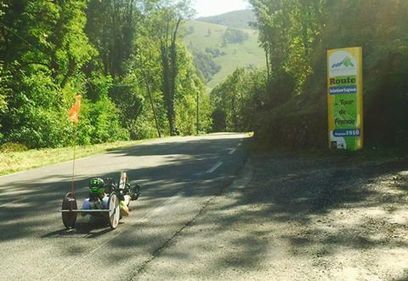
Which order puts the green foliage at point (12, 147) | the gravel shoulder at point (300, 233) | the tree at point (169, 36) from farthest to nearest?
1. the tree at point (169, 36)
2. the green foliage at point (12, 147)
3. the gravel shoulder at point (300, 233)

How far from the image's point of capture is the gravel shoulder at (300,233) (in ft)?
18.3

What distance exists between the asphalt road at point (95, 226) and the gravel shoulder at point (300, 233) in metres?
0.33

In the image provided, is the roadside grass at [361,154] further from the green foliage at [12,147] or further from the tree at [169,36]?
the tree at [169,36]

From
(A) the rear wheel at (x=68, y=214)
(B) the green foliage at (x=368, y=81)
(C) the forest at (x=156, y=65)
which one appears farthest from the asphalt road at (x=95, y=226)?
(C) the forest at (x=156, y=65)

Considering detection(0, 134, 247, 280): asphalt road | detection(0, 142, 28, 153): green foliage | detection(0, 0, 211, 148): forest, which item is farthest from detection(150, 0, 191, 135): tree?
detection(0, 134, 247, 280): asphalt road

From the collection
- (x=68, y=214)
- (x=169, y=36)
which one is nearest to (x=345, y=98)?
(x=68, y=214)

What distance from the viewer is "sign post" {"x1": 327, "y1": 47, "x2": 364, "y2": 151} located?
16094mm

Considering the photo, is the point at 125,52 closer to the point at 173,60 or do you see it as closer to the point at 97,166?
the point at 173,60

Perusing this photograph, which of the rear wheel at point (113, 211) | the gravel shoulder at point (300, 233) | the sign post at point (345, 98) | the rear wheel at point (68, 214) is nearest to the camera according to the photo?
the gravel shoulder at point (300, 233)

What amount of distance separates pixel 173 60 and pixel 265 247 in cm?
6067

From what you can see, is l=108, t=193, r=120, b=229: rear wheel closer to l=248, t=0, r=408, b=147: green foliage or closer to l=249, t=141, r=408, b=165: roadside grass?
l=249, t=141, r=408, b=165: roadside grass

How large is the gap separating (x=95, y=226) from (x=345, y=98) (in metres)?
10.9

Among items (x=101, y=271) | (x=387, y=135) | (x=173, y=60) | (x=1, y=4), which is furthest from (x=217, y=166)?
(x=173, y=60)

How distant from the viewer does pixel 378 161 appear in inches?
538
